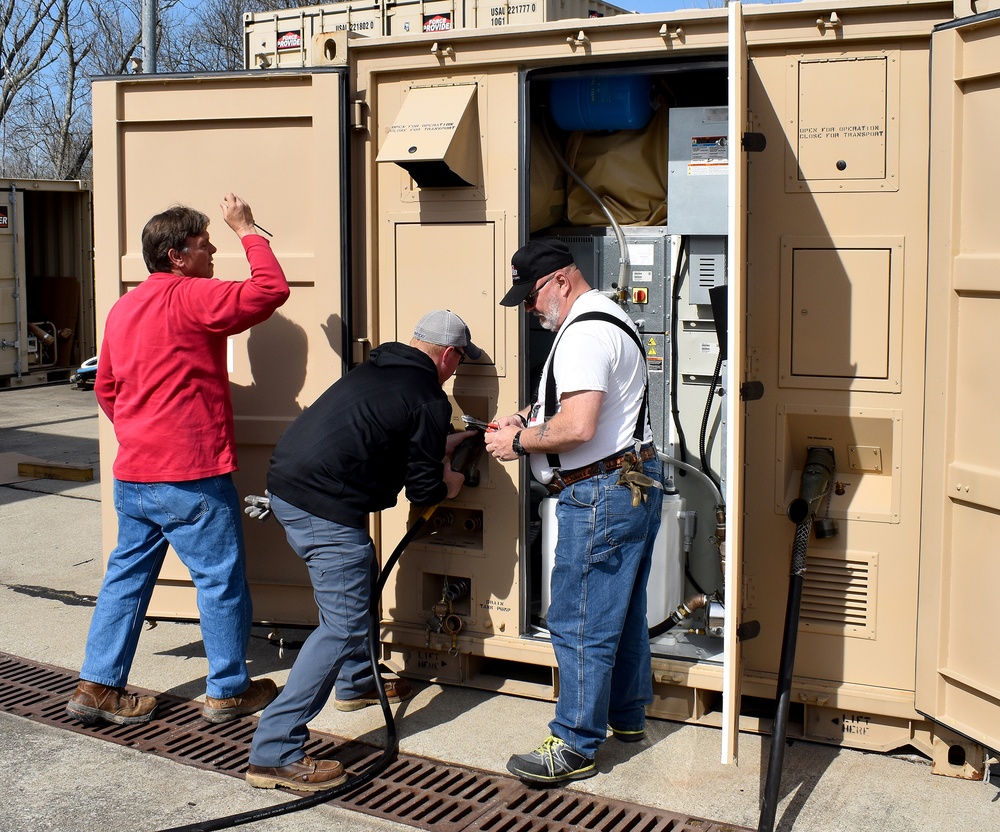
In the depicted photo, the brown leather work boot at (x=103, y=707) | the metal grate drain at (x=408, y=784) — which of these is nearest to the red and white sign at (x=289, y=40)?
the metal grate drain at (x=408, y=784)

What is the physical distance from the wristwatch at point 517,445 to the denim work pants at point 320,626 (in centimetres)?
62

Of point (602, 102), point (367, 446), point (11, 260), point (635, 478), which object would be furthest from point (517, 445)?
point (11, 260)

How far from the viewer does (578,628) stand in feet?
12.3

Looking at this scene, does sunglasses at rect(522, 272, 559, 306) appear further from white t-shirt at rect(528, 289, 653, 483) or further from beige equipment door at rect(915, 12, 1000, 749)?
beige equipment door at rect(915, 12, 1000, 749)

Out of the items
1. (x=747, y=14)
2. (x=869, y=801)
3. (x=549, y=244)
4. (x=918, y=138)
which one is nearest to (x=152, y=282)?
(x=549, y=244)

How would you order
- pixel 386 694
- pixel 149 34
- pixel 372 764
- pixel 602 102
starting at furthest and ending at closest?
pixel 149 34
pixel 602 102
pixel 386 694
pixel 372 764

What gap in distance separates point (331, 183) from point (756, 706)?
9.02ft

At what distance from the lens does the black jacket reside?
12.6ft

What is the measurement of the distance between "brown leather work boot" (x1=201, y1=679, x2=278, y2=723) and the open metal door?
6.27 ft

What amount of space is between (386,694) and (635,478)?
142cm

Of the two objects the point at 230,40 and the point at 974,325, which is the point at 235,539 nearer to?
the point at 974,325

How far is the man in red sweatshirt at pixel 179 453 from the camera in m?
4.17

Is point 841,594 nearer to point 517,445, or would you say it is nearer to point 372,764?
point 517,445

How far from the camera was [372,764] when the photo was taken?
389cm
